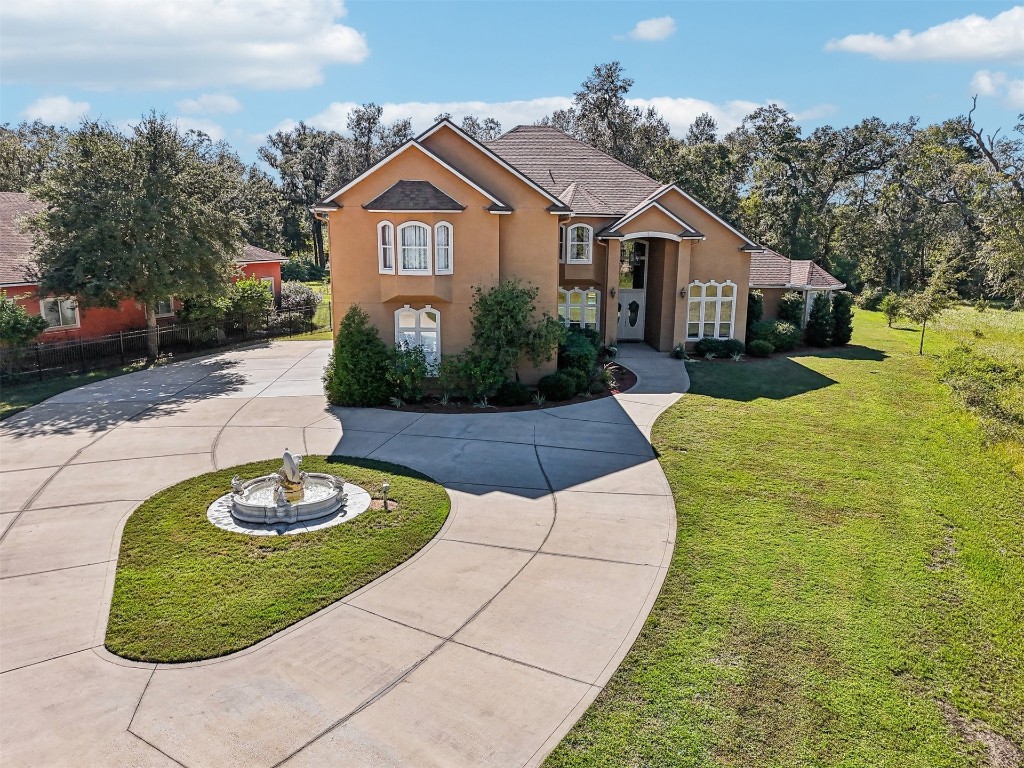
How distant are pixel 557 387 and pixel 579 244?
318 inches

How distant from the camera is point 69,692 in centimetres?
670

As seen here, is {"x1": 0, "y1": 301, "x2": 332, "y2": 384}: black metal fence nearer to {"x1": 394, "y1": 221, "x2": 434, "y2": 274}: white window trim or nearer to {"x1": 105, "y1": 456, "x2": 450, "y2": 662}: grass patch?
{"x1": 394, "y1": 221, "x2": 434, "y2": 274}: white window trim

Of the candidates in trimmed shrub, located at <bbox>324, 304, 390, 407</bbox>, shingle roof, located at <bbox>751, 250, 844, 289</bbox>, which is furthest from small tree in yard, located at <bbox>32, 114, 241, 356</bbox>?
shingle roof, located at <bbox>751, 250, 844, 289</bbox>

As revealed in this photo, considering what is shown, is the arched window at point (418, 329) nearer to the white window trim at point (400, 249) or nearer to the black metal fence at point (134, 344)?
the white window trim at point (400, 249)

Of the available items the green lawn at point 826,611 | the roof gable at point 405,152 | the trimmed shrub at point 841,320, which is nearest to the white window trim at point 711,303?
the trimmed shrub at point 841,320

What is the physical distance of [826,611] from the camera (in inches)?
318

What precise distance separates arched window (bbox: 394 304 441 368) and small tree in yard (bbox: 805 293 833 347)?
1716 cm

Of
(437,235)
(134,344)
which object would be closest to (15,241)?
(134,344)

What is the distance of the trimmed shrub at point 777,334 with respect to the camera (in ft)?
84.7

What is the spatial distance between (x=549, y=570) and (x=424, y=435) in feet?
22.0

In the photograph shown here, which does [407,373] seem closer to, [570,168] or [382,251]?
[382,251]

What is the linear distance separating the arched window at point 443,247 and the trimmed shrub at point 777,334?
45.0ft

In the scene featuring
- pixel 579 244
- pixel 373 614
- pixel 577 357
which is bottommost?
pixel 373 614

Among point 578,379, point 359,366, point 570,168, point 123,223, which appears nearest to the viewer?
point 359,366
